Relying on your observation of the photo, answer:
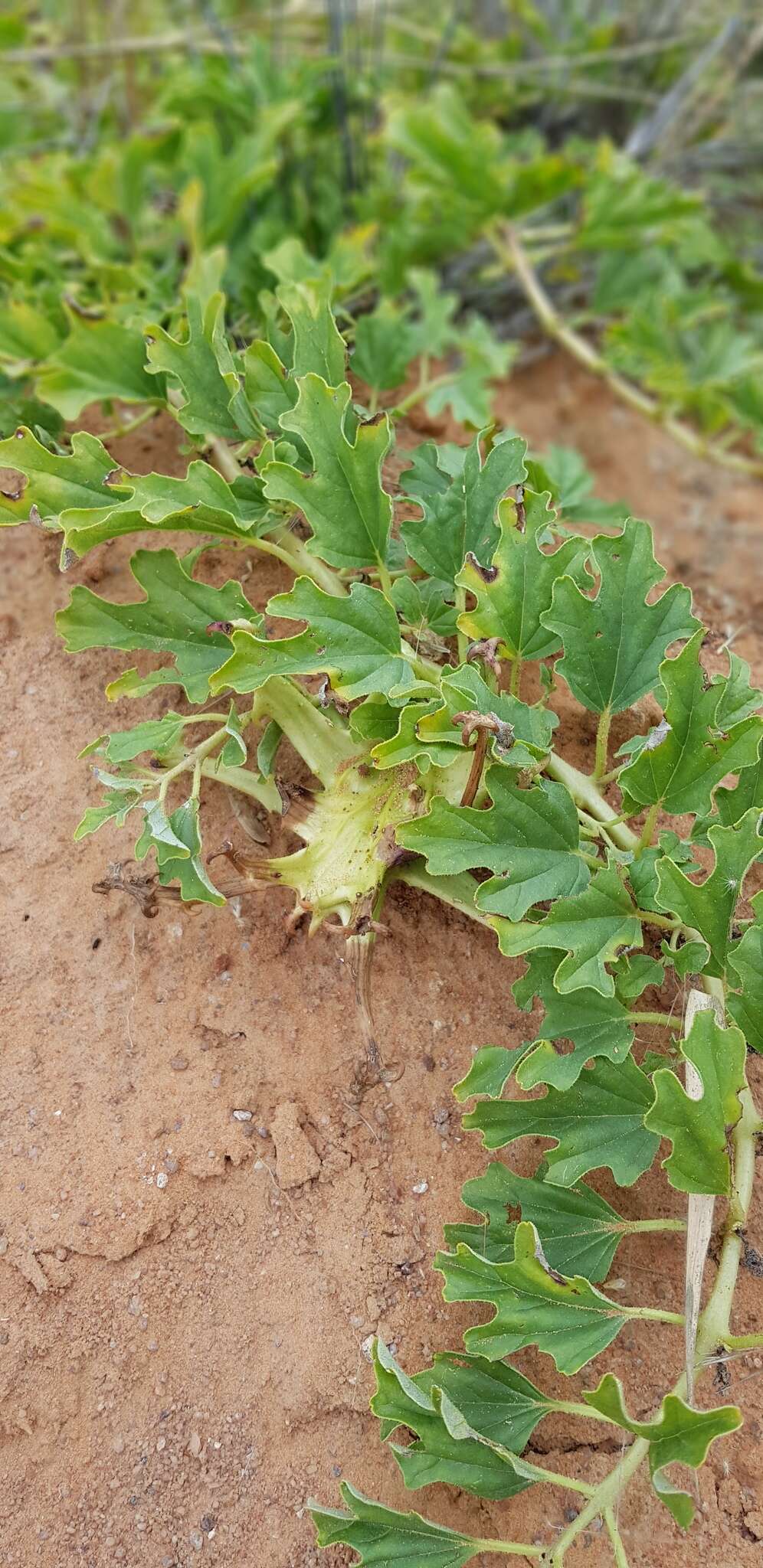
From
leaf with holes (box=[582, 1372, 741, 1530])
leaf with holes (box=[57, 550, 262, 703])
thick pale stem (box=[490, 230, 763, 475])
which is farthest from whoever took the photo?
thick pale stem (box=[490, 230, 763, 475])

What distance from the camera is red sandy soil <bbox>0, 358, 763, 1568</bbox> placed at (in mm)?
1337

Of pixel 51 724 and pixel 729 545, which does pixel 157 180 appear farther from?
pixel 51 724

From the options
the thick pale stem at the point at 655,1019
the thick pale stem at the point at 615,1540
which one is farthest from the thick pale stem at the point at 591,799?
the thick pale stem at the point at 615,1540

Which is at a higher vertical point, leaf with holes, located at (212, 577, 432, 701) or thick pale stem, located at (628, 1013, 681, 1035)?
leaf with holes, located at (212, 577, 432, 701)

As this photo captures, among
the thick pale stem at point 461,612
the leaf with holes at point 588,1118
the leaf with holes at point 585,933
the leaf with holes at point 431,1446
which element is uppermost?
the thick pale stem at point 461,612

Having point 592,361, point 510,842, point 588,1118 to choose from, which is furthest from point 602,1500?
point 592,361

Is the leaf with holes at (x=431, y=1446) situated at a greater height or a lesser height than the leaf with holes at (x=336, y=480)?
lesser

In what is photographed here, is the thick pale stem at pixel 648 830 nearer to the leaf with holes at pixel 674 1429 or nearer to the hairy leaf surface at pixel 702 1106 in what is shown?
the hairy leaf surface at pixel 702 1106

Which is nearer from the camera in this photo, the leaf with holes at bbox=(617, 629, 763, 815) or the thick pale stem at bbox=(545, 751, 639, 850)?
the leaf with holes at bbox=(617, 629, 763, 815)

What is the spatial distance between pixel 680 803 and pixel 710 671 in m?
0.53

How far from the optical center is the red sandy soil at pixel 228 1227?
1.34 m

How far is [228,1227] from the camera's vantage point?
1.46 metres

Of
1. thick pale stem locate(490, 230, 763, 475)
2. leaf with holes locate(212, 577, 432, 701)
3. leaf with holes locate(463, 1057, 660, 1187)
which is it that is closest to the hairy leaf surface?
leaf with holes locate(463, 1057, 660, 1187)

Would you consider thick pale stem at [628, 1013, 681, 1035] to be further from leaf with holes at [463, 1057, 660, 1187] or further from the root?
the root
